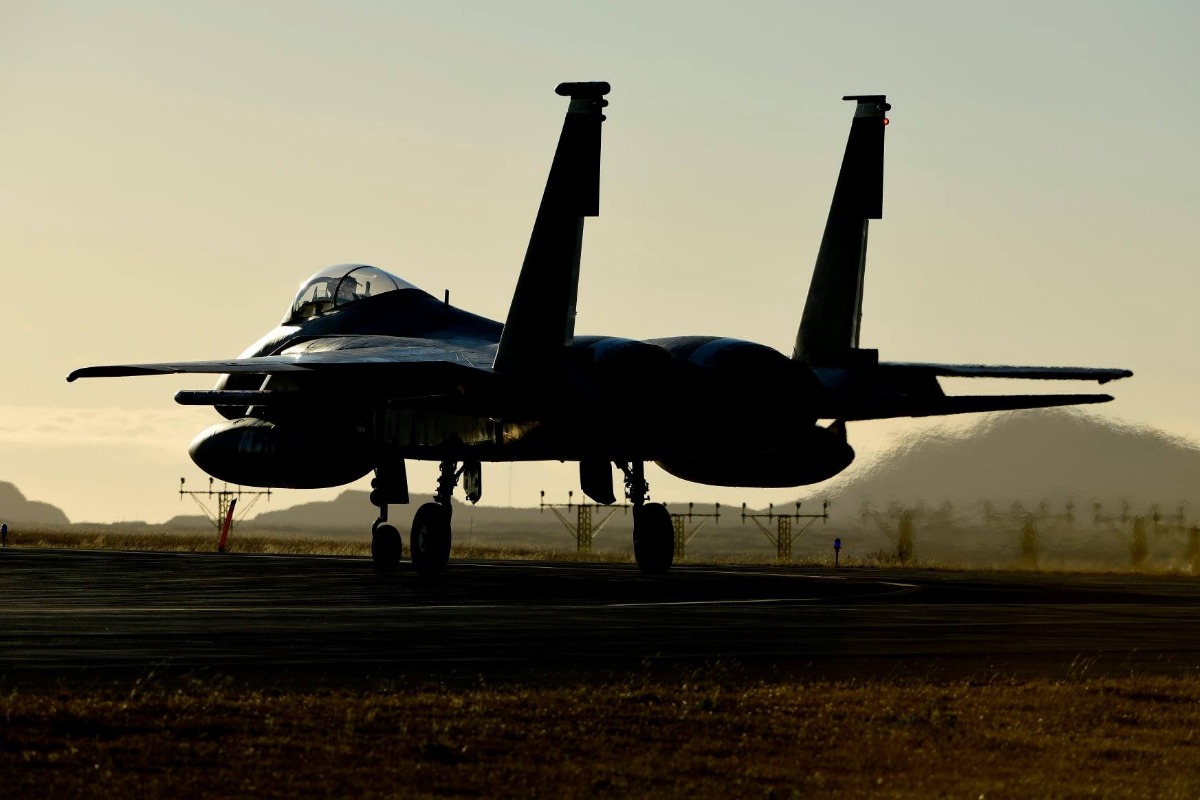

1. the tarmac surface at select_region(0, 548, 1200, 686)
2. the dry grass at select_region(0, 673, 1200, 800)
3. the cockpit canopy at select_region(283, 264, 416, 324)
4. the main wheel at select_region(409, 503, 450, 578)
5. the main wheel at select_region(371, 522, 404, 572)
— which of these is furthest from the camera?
the main wheel at select_region(371, 522, 404, 572)

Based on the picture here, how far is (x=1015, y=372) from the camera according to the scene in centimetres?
2766

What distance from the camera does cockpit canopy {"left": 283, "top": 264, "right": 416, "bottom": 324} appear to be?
30.1m

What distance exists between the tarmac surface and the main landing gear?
48 cm

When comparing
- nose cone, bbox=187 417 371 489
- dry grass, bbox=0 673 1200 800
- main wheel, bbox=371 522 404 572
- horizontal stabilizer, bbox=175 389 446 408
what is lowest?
dry grass, bbox=0 673 1200 800

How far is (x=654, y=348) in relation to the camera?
76.4 feet

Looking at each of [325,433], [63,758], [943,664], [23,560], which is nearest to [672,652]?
[943,664]

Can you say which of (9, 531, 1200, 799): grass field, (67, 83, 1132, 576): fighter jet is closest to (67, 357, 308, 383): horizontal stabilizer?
(67, 83, 1132, 576): fighter jet

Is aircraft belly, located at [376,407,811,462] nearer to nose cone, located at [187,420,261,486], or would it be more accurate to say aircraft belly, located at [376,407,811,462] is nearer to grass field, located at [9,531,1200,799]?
nose cone, located at [187,420,261,486]

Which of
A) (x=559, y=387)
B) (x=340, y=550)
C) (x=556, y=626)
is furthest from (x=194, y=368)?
(x=340, y=550)

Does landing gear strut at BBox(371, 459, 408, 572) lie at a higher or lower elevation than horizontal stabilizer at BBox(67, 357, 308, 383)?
lower

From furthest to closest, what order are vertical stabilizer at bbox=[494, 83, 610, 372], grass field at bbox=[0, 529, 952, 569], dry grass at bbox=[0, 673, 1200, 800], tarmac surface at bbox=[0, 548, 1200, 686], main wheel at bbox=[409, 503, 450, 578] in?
grass field at bbox=[0, 529, 952, 569], main wheel at bbox=[409, 503, 450, 578], vertical stabilizer at bbox=[494, 83, 610, 372], tarmac surface at bbox=[0, 548, 1200, 686], dry grass at bbox=[0, 673, 1200, 800]

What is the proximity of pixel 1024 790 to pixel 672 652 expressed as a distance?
5.91m

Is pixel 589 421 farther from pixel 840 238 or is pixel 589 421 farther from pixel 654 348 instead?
pixel 840 238

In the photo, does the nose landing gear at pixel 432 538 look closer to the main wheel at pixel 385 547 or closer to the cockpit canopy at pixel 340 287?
the main wheel at pixel 385 547
